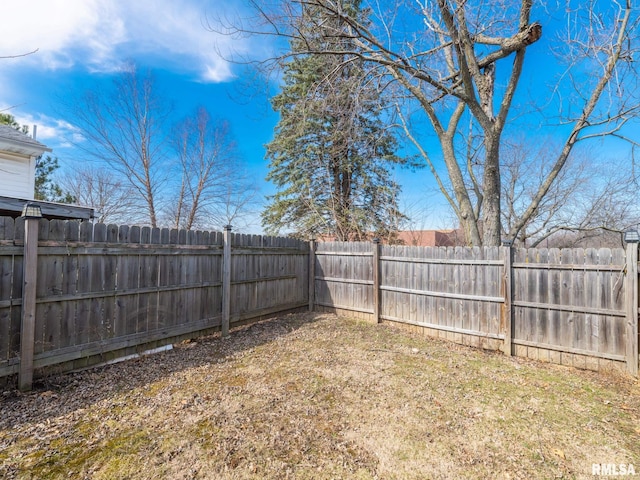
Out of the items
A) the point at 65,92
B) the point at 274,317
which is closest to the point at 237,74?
the point at 274,317

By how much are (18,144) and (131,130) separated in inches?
201

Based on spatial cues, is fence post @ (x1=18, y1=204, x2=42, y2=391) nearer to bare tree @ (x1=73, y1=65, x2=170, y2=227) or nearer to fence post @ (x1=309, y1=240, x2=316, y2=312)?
fence post @ (x1=309, y1=240, x2=316, y2=312)

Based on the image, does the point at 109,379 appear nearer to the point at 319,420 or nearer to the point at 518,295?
the point at 319,420

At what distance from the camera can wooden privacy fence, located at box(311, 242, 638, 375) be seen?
368cm

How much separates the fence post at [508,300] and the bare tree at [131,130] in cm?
1256

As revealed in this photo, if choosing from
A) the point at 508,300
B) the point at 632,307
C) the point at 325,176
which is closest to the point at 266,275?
the point at 508,300

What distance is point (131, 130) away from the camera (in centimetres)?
1126

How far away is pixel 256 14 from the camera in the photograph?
14.7 feet

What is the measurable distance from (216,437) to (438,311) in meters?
4.16

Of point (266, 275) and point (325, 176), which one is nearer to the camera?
point (266, 275)

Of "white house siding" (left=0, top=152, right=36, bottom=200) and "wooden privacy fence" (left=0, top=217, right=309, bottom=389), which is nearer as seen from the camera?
"wooden privacy fence" (left=0, top=217, right=309, bottom=389)

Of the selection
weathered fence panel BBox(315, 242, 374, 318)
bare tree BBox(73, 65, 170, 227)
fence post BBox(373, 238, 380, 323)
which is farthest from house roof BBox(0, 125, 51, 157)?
fence post BBox(373, 238, 380, 323)

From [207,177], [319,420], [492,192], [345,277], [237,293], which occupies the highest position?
[207,177]

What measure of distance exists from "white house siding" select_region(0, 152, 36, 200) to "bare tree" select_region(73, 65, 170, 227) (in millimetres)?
3780
